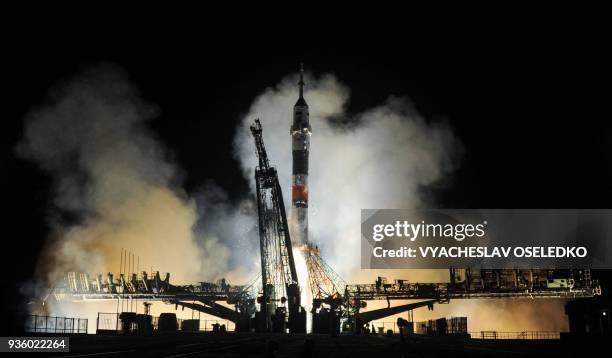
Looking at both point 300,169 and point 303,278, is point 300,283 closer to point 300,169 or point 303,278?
point 303,278

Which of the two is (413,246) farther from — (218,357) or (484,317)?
(218,357)

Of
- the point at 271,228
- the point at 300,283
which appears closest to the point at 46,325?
the point at 271,228

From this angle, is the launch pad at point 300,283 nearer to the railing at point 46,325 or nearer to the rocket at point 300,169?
the rocket at point 300,169

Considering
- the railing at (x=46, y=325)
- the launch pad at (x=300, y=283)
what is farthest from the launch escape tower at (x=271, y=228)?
the railing at (x=46, y=325)

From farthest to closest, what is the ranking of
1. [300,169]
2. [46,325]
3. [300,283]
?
[300,283], [300,169], [46,325]

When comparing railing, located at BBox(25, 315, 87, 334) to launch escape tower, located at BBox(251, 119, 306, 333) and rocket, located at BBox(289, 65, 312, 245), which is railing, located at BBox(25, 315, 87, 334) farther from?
rocket, located at BBox(289, 65, 312, 245)

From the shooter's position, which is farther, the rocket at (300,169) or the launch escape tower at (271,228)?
the rocket at (300,169)

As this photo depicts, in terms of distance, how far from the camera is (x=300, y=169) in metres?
132

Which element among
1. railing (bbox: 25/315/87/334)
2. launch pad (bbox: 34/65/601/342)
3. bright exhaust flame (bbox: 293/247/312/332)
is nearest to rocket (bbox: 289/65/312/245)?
launch pad (bbox: 34/65/601/342)

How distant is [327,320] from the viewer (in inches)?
4267

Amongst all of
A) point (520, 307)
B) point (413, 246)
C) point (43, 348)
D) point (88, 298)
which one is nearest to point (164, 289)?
point (88, 298)

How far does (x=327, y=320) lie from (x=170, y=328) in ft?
87.9

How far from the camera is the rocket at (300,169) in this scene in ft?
433

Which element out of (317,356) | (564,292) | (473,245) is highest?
(473,245)
